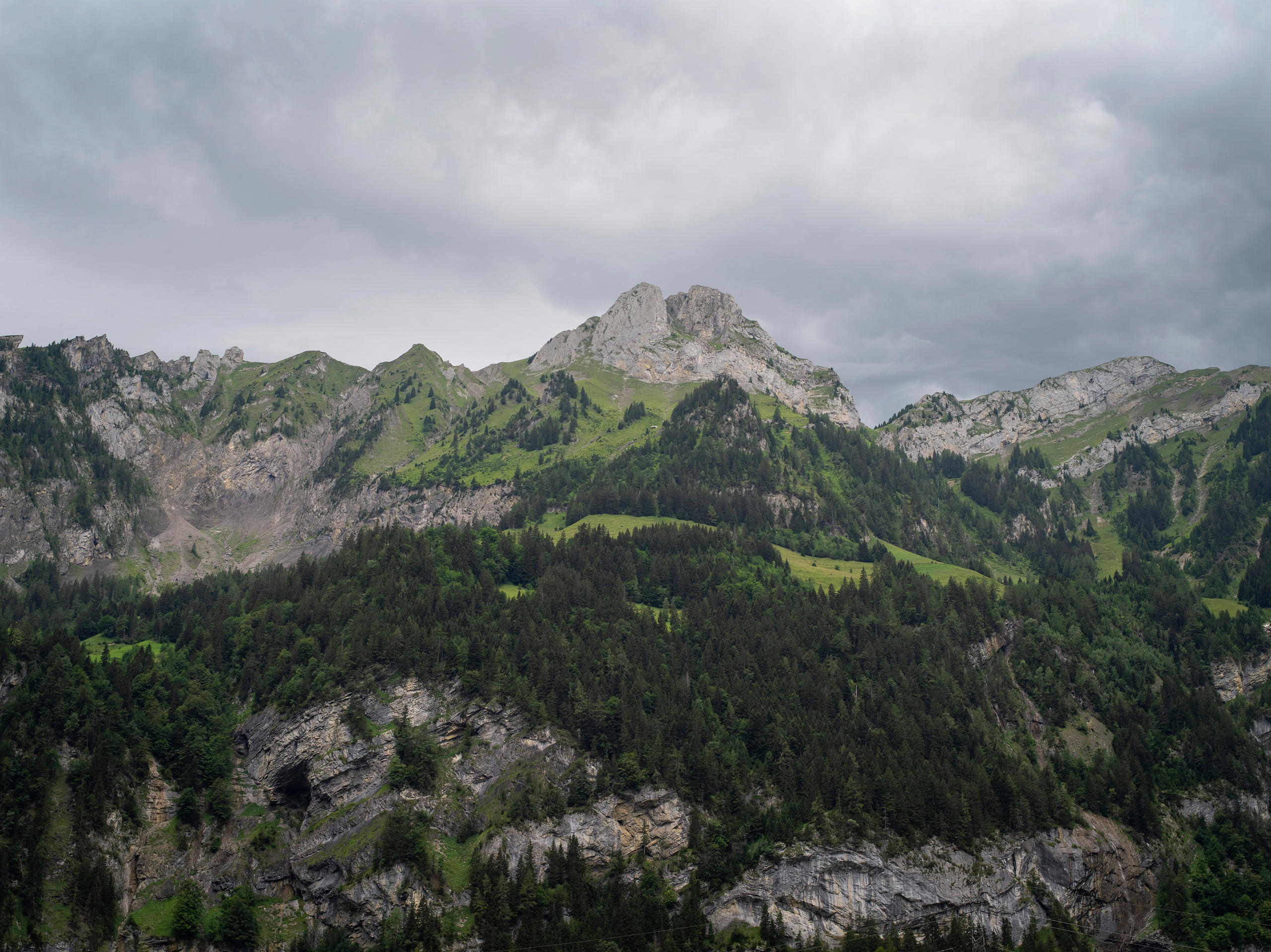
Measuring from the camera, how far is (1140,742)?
134375 millimetres

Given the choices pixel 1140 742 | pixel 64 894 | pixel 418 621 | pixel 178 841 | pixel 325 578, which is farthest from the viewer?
pixel 325 578

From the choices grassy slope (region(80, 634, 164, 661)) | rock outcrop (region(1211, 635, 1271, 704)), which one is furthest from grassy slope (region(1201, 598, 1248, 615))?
grassy slope (region(80, 634, 164, 661))

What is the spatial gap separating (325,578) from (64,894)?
68672mm

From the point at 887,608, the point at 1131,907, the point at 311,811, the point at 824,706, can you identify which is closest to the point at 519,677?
the point at 311,811

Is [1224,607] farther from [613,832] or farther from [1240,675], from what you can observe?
[613,832]

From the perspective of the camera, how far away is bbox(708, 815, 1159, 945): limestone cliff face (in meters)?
108

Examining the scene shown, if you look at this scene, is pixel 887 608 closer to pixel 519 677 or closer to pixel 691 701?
pixel 691 701

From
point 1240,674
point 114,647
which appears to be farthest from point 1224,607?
point 114,647

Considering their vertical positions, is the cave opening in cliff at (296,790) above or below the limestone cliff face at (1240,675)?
above

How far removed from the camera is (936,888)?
361 ft

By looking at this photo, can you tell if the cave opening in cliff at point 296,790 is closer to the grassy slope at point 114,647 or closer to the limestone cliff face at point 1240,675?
the grassy slope at point 114,647

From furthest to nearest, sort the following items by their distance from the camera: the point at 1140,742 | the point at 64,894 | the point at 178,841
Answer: the point at 1140,742, the point at 178,841, the point at 64,894

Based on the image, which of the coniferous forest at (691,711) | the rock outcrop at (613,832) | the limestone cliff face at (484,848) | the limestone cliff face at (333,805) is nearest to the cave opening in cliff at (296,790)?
the limestone cliff face at (333,805)

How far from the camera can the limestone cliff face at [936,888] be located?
108000mm
